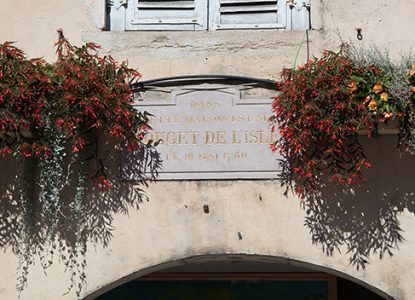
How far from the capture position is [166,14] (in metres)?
7.78

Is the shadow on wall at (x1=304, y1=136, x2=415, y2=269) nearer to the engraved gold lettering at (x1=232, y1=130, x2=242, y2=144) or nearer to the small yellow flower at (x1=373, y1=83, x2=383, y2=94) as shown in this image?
the small yellow flower at (x1=373, y1=83, x2=383, y2=94)

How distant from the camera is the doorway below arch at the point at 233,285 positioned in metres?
9.01

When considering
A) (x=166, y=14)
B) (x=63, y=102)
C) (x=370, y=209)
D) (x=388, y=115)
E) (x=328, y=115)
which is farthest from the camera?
(x=166, y=14)

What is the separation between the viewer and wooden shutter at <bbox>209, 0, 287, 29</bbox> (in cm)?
768

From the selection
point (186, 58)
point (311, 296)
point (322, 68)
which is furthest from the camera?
point (311, 296)

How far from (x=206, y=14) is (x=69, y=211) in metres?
1.67

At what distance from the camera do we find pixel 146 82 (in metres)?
7.46

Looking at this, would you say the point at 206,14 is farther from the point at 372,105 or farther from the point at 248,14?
the point at 372,105

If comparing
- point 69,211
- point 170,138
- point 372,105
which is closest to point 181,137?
point 170,138

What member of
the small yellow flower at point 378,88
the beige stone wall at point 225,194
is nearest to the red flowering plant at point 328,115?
the small yellow flower at point 378,88

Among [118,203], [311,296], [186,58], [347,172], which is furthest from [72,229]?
[311,296]

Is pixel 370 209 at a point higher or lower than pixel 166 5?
lower

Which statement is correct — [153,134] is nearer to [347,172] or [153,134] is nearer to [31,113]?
[31,113]

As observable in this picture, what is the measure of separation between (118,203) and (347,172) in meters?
1.54
